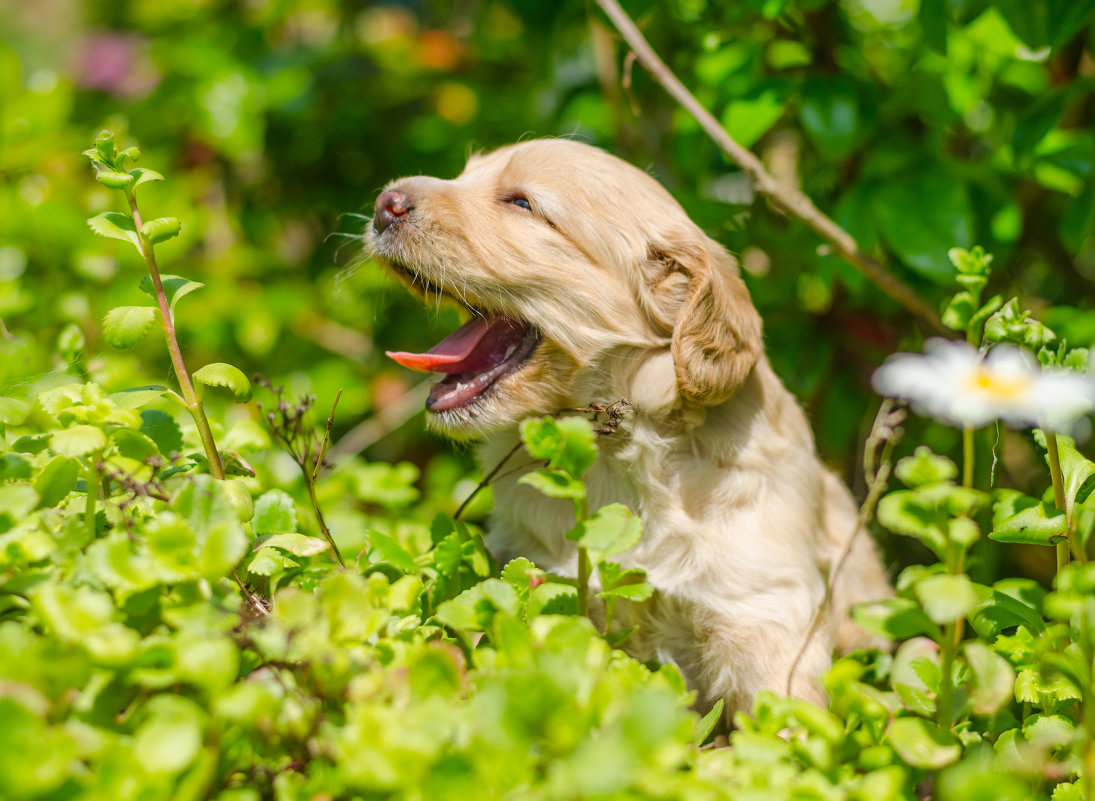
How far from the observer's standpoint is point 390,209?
254 cm

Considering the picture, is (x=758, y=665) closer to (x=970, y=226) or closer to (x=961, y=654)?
(x=961, y=654)

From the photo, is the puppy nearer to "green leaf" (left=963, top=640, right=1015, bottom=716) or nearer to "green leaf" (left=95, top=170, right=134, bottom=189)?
"green leaf" (left=963, top=640, right=1015, bottom=716)

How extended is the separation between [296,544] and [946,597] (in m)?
1.14

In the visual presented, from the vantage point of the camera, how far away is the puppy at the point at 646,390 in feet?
7.27

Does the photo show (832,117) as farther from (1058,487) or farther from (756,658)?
(756,658)

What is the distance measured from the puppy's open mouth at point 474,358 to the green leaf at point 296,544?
0.71 meters

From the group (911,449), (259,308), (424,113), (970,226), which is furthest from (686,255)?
(424,113)

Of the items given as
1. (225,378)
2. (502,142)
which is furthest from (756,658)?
(502,142)

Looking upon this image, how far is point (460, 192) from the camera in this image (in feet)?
8.48

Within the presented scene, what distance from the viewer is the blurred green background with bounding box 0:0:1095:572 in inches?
108

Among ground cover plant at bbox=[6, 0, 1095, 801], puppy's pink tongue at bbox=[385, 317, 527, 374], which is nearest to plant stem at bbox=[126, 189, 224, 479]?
ground cover plant at bbox=[6, 0, 1095, 801]

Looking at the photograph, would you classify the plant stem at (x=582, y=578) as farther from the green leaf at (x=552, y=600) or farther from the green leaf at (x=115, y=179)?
the green leaf at (x=115, y=179)

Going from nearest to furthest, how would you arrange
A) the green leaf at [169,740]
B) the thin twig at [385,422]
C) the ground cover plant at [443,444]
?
the green leaf at [169,740] → the ground cover plant at [443,444] → the thin twig at [385,422]

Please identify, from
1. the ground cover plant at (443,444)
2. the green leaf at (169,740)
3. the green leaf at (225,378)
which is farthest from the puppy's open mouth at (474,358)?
the green leaf at (169,740)
